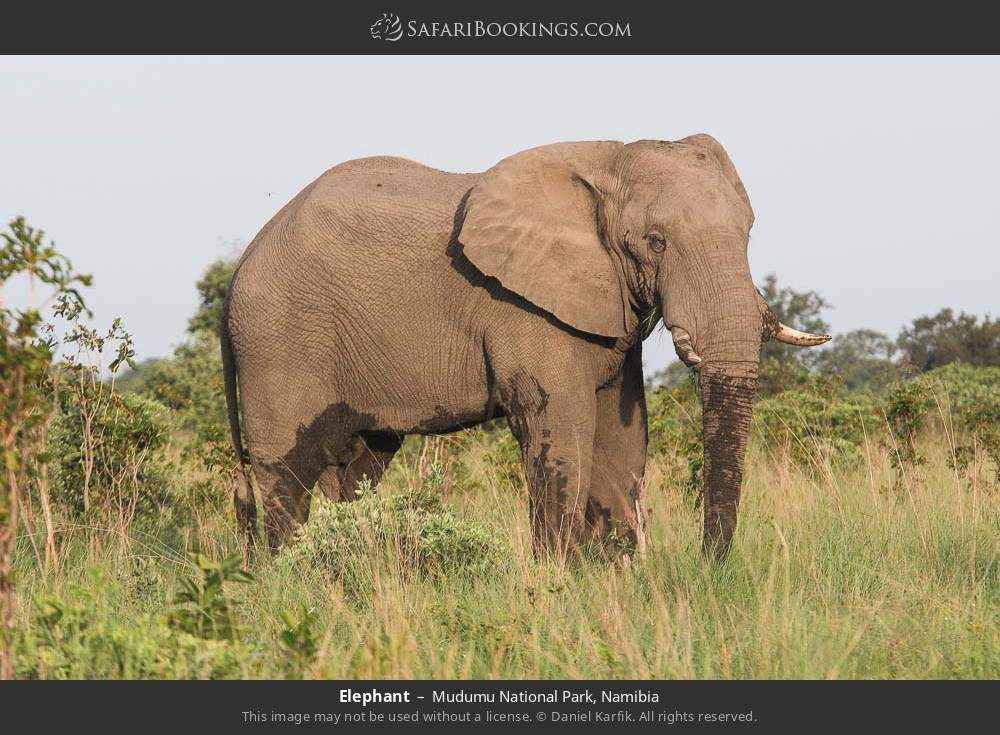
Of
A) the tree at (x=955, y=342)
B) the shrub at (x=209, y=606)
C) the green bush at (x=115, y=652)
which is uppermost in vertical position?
the tree at (x=955, y=342)

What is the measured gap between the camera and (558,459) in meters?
8.19

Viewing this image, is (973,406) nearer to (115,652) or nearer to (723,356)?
(723,356)

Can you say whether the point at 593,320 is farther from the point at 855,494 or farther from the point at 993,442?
the point at 993,442

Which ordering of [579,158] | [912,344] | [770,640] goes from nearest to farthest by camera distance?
[770,640] → [579,158] → [912,344]

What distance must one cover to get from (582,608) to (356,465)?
3349 mm

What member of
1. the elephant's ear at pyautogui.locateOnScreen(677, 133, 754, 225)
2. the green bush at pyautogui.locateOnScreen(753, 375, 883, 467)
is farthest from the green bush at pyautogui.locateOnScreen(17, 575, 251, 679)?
the green bush at pyautogui.locateOnScreen(753, 375, 883, 467)

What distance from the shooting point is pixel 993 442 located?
11336 millimetres

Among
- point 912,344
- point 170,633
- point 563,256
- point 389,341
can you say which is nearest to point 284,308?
point 389,341

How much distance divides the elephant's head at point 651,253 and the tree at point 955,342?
14876 millimetres

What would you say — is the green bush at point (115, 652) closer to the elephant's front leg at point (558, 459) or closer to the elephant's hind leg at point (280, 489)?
the elephant's front leg at point (558, 459)

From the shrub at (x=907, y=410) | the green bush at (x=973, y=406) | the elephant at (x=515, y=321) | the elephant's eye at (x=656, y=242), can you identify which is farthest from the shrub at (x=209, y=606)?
the shrub at (x=907, y=410)

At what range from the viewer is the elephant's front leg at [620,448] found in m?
8.79

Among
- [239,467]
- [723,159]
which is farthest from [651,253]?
[239,467]
